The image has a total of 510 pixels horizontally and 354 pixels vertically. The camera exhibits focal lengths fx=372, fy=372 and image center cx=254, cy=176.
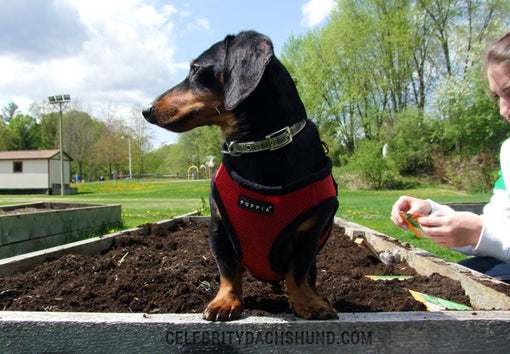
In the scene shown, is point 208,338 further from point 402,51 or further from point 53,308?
point 402,51

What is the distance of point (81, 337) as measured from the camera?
155cm

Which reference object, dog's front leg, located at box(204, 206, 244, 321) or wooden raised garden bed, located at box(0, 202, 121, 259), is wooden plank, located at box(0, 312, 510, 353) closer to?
dog's front leg, located at box(204, 206, 244, 321)

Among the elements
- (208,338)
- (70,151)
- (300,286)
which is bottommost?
(208,338)

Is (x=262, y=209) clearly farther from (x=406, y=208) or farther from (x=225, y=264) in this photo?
(x=406, y=208)

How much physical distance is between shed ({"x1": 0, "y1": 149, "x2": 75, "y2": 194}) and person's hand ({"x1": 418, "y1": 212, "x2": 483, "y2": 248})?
31767mm

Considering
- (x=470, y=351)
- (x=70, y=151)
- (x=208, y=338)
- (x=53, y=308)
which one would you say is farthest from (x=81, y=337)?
(x=70, y=151)

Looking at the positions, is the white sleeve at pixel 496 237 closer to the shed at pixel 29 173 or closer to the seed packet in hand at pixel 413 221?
the seed packet in hand at pixel 413 221

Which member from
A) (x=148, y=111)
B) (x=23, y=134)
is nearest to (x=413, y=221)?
(x=148, y=111)

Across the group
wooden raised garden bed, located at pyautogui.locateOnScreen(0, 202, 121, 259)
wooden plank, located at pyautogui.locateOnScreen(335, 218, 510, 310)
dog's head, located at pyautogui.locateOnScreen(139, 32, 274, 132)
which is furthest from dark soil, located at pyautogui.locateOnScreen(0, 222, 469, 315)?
wooden raised garden bed, located at pyautogui.locateOnScreen(0, 202, 121, 259)

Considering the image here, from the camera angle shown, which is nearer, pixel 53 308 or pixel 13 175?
pixel 53 308

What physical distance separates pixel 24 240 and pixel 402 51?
29.9 m

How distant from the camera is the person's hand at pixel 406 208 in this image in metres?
2.21

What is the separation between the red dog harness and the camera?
1.76 m

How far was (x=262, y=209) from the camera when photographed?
1.78 m
